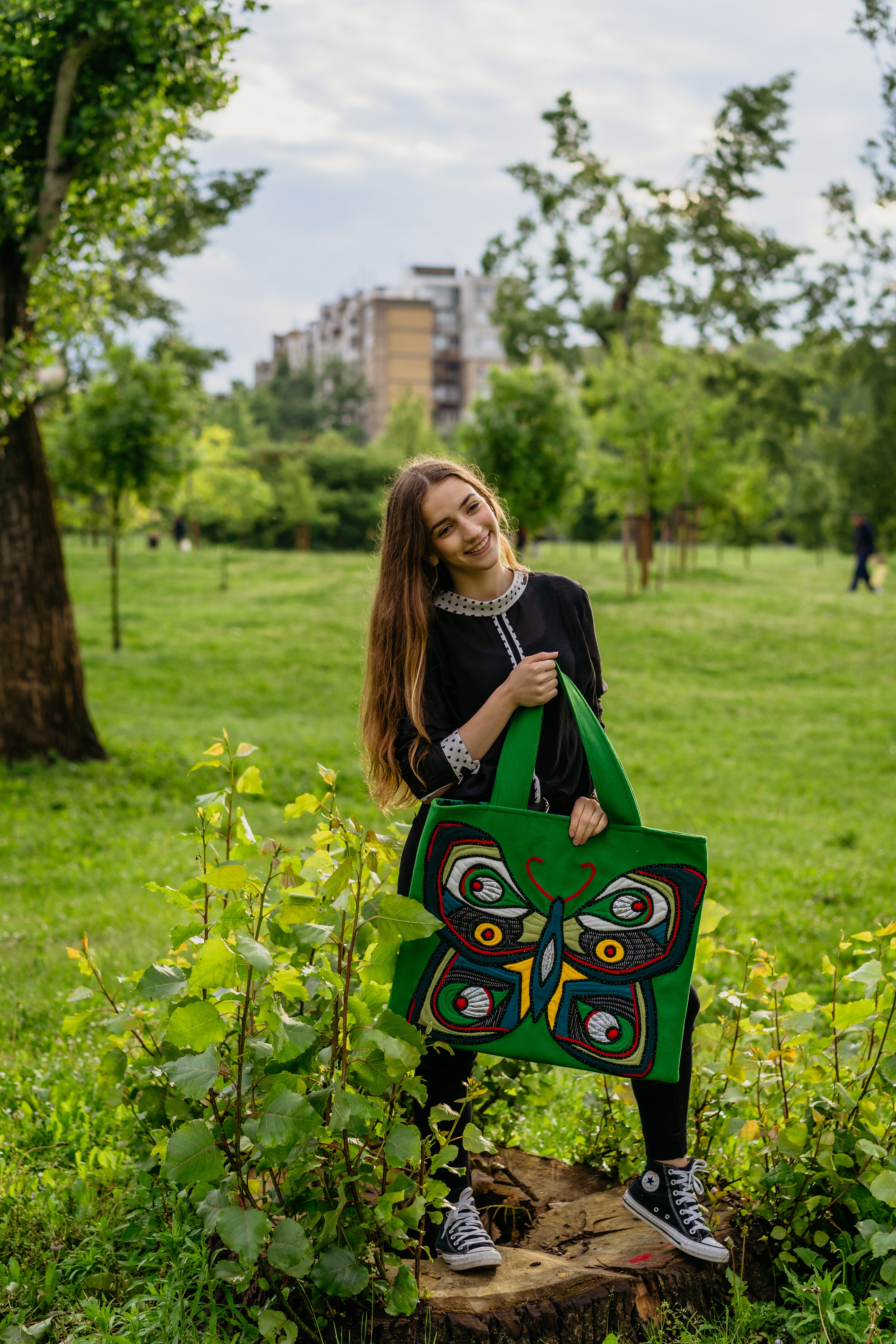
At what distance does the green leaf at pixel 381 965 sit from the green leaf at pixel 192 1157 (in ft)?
1.40

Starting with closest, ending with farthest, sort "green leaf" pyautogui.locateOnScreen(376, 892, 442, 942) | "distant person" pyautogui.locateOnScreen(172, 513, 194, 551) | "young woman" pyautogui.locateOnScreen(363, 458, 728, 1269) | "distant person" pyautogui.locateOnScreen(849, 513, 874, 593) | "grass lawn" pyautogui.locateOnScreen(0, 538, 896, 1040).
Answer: "green leaf" pyautogui.locateOnScreen(376, 892, 442, 942), "young woman" pyautogui.locateOnScreen(363, 458, 728, 1269), "grass lawn" pyautogui.locateOnScreen(0, 538, 896, 1040), "distant person" pyautogui.locateOnScreen(849, 513, 874, 593), "distant person" pyautogui.locateOnScreen(172, 513, 194, 551)

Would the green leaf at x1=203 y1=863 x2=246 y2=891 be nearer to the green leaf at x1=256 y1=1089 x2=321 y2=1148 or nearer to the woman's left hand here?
the green leaf at x1=256 y1=1089 x2=321 y2=1148

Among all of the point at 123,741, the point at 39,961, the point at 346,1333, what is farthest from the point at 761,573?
the point at 346,1333

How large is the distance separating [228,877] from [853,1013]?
140 cm

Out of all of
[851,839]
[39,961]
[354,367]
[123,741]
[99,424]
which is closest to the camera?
[39,961]

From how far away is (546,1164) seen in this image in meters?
3.12

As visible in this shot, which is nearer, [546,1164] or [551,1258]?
[551,1258]

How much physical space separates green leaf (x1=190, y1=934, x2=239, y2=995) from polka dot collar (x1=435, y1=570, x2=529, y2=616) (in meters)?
1.04

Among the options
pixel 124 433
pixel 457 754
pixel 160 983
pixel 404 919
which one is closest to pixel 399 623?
pixel 457 754

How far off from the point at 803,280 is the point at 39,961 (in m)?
26.5

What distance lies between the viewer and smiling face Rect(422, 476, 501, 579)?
2.67m

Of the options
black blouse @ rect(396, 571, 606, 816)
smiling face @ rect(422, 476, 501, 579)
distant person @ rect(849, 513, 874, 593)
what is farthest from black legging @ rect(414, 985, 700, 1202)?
distant person @ rect(849, 513, 874, 593)

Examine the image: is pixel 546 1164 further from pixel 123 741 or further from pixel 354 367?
pixel 354 367

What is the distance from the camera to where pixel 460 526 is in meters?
2.68
